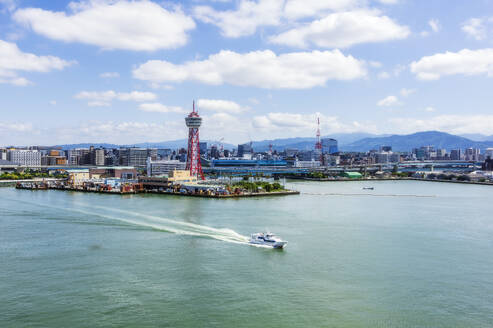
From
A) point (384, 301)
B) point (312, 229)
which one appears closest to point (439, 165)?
point (312, 229)

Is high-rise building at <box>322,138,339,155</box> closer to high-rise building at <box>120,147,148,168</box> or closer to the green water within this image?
high-rise building at <box>120,147,148,168</box>

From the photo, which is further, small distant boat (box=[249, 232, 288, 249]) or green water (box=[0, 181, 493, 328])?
small distant boat (box=[249, 232, 288, 249])

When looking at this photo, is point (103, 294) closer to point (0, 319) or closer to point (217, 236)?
point (0, 319)

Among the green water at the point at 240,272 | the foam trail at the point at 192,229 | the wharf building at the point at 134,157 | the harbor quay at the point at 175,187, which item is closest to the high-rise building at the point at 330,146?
the wharf building at the point at 134,157

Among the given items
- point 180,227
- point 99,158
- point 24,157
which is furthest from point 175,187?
point 24,157

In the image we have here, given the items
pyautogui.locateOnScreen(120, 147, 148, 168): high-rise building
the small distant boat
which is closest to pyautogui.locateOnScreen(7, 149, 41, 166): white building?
pyautogui.locateOnScreen(120, 147, 148, 168): high-rise building

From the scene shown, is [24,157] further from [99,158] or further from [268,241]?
[268,241]
